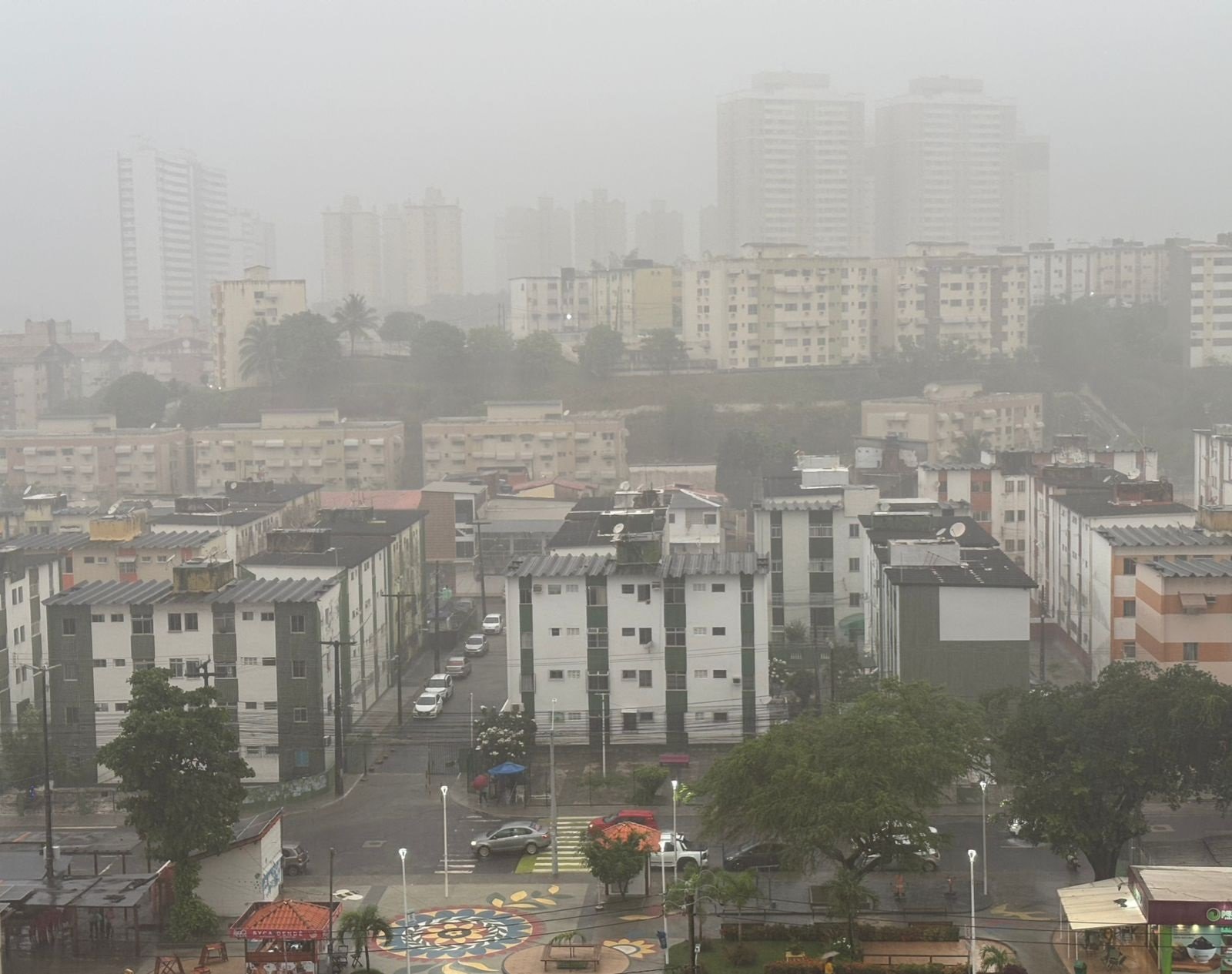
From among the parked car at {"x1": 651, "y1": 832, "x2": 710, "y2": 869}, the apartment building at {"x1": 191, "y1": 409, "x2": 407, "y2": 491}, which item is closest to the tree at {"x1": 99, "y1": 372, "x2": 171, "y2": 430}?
the apartment building at {"x1": 191, "y1": 409, "x2": 407, "y2": 491}

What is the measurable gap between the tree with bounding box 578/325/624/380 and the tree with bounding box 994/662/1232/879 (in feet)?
124

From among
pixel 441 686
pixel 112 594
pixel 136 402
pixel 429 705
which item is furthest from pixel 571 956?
pixel 136 402

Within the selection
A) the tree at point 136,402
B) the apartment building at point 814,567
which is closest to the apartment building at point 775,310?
the tree at point 136,402

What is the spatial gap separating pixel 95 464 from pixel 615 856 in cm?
3361

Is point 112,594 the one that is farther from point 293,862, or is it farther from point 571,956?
point 571,956

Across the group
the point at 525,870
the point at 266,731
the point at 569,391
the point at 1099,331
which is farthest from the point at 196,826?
the point at 1099,331

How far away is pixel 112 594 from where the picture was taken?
19.1m

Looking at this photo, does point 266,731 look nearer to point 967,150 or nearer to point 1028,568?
point 1028,568

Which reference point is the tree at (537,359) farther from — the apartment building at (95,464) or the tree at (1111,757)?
the tree at (1111,757)

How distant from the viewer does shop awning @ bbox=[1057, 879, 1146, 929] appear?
40.4 ft

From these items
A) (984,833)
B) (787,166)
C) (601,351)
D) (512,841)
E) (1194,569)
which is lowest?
(512,841)

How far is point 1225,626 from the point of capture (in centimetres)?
1852

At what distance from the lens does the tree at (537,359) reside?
52562mm

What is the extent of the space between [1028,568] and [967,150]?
241 feet
